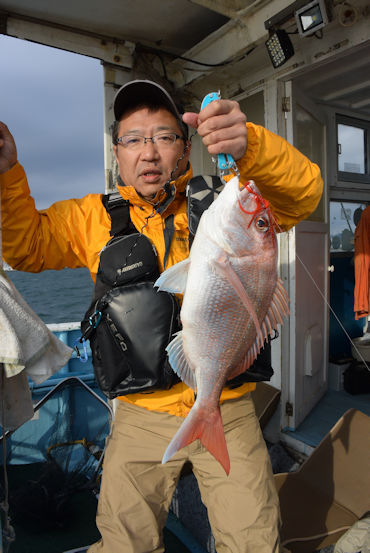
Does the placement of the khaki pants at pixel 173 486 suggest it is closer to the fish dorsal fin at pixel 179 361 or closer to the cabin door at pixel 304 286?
the fish dorsal fin at pixel 179 361

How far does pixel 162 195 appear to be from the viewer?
7.06 feet

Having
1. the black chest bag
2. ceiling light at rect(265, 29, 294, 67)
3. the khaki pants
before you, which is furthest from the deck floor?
ceiling light at rect(265, 29, 294, 67)

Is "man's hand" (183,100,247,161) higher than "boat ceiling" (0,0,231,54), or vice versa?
"boat ceiling" (0,0,231,54)

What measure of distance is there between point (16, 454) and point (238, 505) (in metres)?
2.77

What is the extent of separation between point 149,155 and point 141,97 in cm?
39

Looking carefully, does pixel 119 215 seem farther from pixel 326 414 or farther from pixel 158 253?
pixel 326 414

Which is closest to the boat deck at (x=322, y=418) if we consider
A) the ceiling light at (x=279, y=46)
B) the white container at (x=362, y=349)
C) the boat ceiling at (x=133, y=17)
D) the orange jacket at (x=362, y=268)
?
the white container at (x=362, y=349)

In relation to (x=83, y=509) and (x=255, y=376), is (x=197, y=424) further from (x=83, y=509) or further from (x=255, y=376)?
(x=83, y=509)

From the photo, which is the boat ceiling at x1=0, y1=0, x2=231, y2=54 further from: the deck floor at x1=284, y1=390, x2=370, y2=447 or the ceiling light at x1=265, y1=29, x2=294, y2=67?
the deck floor at x1=284, y1=390, x2=370, y2=447

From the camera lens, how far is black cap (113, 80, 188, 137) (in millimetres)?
2145

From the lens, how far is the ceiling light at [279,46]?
10.9ft

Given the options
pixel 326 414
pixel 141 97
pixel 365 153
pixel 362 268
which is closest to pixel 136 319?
pixel 141 97

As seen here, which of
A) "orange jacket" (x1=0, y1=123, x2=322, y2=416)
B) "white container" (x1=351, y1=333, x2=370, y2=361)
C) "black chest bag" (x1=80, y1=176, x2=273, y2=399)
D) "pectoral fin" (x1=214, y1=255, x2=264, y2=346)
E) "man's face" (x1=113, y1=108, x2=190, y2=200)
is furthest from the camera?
"white container" (x1=351, y1=333, x2=370, y2=361)

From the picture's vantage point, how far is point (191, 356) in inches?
61.7
